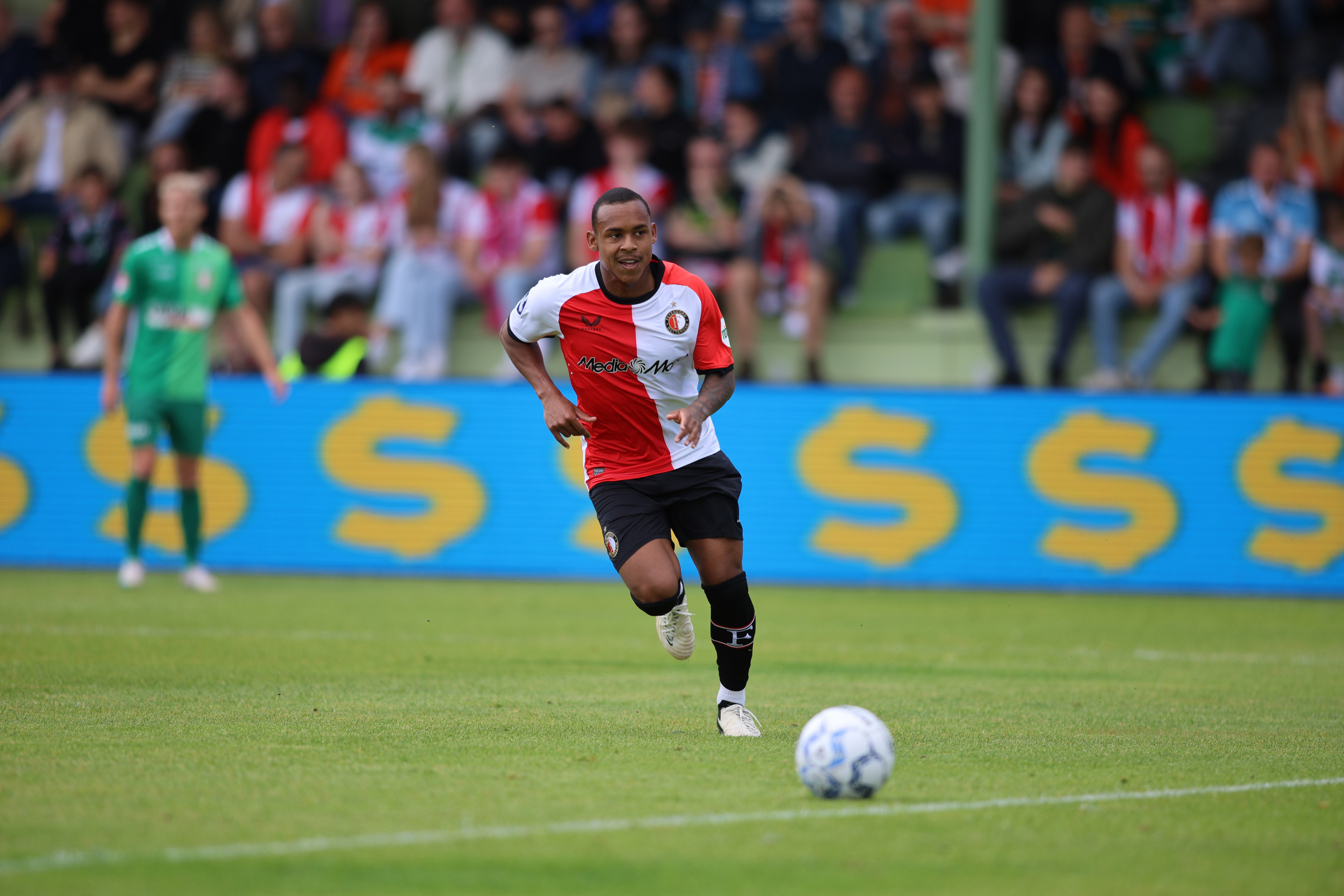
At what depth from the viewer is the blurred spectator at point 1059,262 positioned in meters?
15.3

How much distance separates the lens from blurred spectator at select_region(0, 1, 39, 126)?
62.3 ft

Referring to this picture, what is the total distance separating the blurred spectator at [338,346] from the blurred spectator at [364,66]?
13.3 feet

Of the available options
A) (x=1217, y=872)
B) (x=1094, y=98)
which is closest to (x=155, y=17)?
(x=1094, y=98)

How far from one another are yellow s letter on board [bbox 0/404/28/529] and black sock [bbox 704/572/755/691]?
9.32 m

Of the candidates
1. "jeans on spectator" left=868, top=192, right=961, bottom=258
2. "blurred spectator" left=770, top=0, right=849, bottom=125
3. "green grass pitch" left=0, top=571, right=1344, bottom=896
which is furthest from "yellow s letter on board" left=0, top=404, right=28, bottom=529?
"jeans on spectator" left=868, top=192, right=961, bottom=258

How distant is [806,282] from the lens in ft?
51.9

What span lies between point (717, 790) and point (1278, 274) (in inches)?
453

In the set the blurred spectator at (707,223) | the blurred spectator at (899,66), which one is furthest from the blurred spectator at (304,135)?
the blurred spectator at (899,66)

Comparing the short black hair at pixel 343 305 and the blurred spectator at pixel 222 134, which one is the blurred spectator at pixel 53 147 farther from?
the short black hair at pixel 343 305

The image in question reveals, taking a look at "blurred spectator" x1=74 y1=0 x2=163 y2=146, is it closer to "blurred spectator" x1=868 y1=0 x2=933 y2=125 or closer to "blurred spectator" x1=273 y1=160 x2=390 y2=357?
"blurred spectator" x1=273 y1=160 x2=390 y2=357

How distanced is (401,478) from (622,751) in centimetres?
803

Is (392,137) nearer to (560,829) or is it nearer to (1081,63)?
(1081,63)

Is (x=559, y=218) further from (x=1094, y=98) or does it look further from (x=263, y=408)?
(x=1094, y=98)

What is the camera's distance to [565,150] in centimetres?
1702
